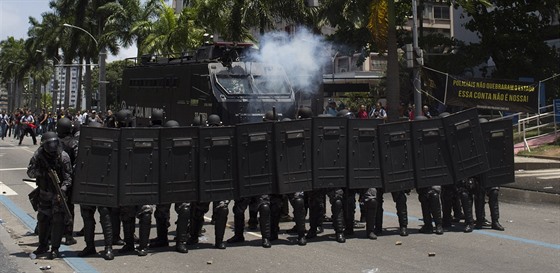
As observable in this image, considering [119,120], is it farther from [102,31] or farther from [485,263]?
[102,31]

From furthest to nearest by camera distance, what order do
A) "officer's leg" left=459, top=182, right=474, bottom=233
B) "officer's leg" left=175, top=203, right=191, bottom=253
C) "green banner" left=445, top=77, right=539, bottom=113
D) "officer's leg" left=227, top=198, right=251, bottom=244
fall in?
"green banner" left=445, top=77, right=539, bottom=113, "officer's leg" left=459, top=182, right=474, bottom=233, "officer's leg" left=227, top=198, right=251, bottom=244, "officer's leg" left=175, top=203, right=191, bottom=253

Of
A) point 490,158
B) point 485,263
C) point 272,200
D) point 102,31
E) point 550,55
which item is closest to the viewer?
point 485,263

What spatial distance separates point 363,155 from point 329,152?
497 millimetres

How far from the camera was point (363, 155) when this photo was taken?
9.00m

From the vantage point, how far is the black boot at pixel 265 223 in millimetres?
8539

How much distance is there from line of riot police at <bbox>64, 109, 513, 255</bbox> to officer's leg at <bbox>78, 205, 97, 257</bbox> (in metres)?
0.19

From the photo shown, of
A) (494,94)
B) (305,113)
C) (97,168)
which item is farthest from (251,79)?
(97,168)

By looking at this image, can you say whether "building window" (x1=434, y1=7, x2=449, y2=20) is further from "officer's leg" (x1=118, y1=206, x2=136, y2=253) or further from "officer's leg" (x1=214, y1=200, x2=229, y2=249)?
"officer's leg" (x1=118, y1=206, x2=136, y2=253)

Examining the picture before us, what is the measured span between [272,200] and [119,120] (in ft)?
7.98

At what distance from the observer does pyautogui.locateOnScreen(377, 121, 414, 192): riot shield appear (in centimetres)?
905

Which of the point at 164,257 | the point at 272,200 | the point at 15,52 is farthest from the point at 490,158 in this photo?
the point at 15,52

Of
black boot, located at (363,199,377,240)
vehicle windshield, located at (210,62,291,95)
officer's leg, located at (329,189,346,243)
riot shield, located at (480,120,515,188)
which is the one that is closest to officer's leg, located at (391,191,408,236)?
black boot, located at (363,199,377,240)

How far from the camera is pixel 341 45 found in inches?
1266

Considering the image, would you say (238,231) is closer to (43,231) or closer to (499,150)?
(43,231)
